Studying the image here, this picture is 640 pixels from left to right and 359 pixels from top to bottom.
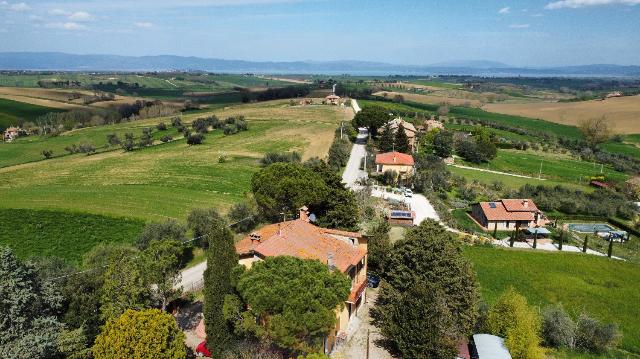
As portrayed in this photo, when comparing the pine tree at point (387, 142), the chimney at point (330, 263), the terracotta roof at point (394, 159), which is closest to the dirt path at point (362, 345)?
the chimney at point (330, 263)

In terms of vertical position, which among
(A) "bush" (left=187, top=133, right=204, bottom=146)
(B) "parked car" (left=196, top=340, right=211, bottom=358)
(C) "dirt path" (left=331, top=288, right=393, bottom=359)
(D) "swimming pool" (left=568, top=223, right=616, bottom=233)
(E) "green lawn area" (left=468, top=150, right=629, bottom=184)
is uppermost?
(A) "bush" (left=187, top=133, right=204, bottom=146)

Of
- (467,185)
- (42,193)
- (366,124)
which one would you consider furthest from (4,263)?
(366,124)

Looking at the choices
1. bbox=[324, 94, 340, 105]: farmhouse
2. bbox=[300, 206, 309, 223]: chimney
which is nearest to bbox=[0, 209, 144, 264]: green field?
bbox=[300, 206, 309, 223]: chimney

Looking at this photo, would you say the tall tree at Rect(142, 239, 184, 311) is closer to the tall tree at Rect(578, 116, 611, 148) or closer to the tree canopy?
the tree canopy

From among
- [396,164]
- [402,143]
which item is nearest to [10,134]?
[402,143]

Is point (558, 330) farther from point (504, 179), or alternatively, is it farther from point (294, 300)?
point (504, 179)

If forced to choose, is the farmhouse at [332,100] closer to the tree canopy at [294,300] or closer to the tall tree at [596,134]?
the tall tree at [596,134]
